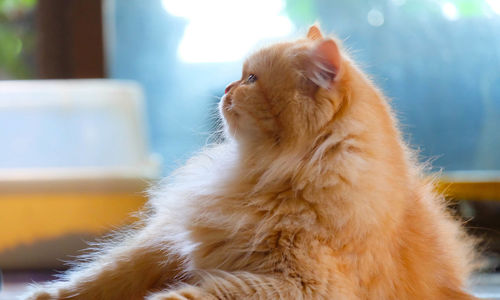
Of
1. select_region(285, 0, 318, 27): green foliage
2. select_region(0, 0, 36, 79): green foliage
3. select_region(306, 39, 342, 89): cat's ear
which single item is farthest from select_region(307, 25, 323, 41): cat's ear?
select_region(0, 0, 36, 79): green foliage

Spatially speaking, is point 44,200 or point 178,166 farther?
point 44,200

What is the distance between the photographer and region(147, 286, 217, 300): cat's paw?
1013 mm

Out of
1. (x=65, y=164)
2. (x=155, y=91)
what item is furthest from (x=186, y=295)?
(x=155, y=91)

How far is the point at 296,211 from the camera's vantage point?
110cm

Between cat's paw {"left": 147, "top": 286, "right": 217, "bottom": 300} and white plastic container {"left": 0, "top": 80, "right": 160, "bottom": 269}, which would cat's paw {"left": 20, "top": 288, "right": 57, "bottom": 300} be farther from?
white plastic container {"left": 0, "top": 80, "right": 160, "bottom": 269}

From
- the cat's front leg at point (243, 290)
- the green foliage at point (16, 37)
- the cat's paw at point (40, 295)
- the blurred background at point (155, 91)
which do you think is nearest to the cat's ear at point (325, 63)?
the cat's front leg at point (243, 290)

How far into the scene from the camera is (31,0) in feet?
11.8

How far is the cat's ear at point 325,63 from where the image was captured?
1.12 metres

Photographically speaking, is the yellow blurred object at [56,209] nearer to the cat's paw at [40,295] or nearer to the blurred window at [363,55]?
the blurred window at [363,55]

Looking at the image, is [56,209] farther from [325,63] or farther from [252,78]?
[325,63]

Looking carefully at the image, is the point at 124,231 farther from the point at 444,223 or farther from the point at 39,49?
the point at 39,49

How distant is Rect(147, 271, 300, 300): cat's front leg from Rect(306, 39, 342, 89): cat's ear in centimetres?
39

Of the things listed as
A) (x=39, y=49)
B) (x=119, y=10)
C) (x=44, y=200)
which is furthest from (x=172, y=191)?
(x=39, y=49)

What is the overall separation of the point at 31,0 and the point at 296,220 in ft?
10.2
